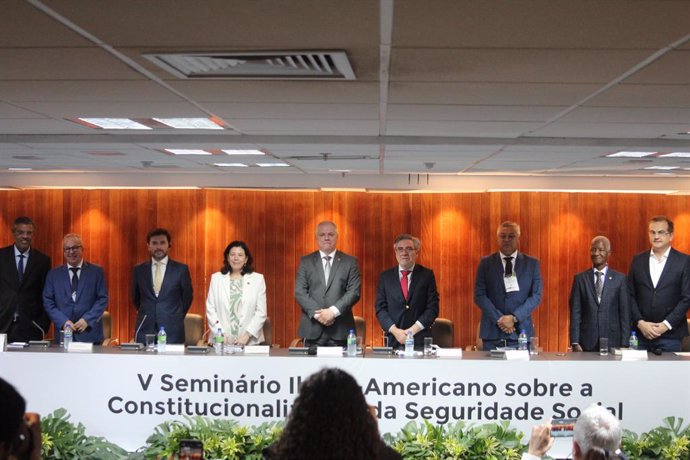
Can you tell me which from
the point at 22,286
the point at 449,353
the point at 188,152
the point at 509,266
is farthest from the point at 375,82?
the point at 22,286

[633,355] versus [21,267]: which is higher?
[21,267]

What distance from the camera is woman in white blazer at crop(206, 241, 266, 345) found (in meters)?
6.87

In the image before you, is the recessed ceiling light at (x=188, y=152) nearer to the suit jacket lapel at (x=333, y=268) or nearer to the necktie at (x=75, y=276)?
the necktie at (x=75, y=276)

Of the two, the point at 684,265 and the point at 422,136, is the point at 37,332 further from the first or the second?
the point at 684,265

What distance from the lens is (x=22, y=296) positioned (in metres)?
7.50

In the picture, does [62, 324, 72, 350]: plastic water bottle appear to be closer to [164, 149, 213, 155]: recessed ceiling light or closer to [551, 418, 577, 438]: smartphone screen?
[164, 149, 213, 155]: recessed ceiling light

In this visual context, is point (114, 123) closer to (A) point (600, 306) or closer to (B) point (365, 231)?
(A) point (600, 306)

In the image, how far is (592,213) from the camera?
1052cm

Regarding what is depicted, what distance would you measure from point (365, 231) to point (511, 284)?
3.67 m

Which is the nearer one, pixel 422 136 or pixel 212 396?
pixel 212 396

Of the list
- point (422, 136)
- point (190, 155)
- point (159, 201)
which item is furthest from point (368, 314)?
point (422, 136)

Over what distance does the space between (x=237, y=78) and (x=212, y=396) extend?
2.75 meters

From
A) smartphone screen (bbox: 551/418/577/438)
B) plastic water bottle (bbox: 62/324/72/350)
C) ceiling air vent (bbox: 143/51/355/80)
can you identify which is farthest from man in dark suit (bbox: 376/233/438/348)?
ceiling air vent (bbox: 143/51/355/80)

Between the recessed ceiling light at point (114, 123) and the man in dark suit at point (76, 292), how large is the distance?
2181 millimetres
